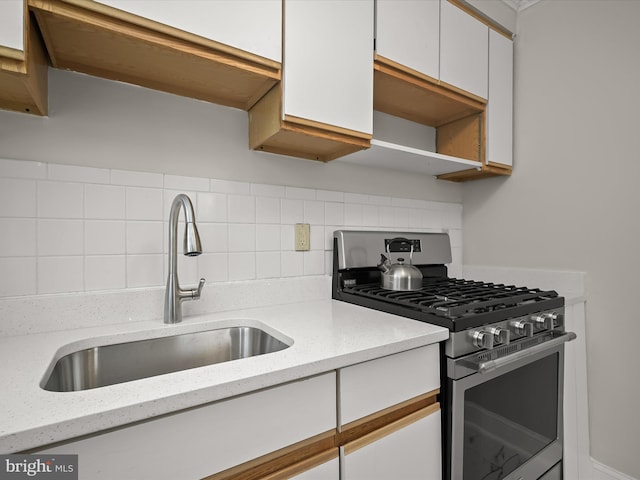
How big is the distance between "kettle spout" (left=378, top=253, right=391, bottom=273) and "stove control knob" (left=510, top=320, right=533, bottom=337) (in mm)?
525

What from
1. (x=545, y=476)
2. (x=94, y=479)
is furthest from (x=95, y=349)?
(x=545, y=476)

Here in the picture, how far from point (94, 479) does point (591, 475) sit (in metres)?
2.05

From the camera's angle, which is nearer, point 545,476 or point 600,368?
point 545,476

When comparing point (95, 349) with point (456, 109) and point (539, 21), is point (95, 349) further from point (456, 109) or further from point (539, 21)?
point (539, 21)

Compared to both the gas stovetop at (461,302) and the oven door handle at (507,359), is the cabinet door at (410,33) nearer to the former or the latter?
the gas stovetop at (461,302)

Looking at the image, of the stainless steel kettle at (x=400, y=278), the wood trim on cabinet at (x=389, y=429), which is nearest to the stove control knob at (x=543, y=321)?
the stainless steel kettle at (x=400, y=278)

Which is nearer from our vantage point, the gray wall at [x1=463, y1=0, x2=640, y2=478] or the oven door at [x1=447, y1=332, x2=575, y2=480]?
the oven door at [x1=447, y1=332, x2=575, y2=480]

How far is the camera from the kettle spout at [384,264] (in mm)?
1495

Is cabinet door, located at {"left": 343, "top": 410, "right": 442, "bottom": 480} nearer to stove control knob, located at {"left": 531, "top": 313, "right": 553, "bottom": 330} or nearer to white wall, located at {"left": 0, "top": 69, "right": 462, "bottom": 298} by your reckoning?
stove control knob, located at {"left": 531, "top": 313, "right": 553, "bottom": 330}

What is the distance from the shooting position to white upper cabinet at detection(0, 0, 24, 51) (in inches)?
28.8

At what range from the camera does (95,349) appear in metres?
0.98

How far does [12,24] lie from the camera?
2.43 feet

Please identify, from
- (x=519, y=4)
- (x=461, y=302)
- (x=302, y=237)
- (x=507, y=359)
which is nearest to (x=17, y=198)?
(x=302, y=237)

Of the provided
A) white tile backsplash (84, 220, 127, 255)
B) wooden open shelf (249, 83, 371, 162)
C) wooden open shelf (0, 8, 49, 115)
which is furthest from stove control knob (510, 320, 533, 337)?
wooden open shelf (0, 8, 49, 115)
